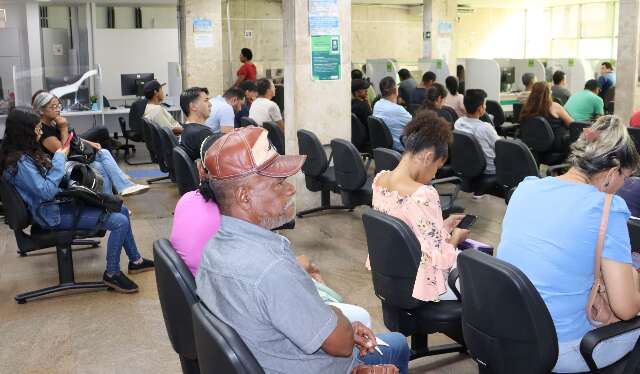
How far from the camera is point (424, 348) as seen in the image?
3.20 metres

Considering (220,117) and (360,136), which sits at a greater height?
(220,117)

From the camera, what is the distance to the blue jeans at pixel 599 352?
216cm

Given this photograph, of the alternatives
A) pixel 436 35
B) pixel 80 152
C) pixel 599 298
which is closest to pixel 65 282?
pixel 80 152

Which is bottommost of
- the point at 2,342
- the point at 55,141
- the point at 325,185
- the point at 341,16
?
the point at 2,342

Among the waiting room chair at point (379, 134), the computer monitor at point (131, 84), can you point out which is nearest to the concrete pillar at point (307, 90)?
the waiting room chair at point (379, 134)

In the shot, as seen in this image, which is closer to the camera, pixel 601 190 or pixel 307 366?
pixel 307 366

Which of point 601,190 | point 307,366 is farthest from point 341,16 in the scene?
point 307,366

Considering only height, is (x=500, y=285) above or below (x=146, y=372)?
above

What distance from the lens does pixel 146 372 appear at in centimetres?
324

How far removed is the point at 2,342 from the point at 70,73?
7399 mm

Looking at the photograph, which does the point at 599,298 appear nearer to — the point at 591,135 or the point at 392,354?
the point at 591,135

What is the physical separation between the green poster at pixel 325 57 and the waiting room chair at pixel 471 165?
51.4 inches

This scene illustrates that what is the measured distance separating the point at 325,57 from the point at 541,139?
7.93ft

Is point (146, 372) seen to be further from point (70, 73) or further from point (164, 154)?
Answer: point (70, 73)
